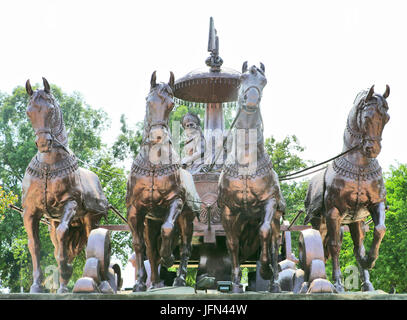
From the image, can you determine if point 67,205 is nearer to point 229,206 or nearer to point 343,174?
point 229,206

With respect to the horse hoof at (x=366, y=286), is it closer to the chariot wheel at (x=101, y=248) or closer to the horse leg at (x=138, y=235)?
the horse leg at (x=138, y=235)

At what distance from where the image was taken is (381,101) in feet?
24.6

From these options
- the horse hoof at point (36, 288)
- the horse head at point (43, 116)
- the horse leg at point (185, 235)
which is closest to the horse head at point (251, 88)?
the horse leg at point (185, 235)

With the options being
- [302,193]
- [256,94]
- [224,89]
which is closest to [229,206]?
[256,94]

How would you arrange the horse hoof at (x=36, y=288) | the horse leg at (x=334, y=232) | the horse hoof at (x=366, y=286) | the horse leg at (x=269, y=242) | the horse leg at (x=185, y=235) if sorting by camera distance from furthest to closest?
the horse leg at (x=185, y=235)
the horse hoof at (x=366, y=286)
the horse leg at (x=334, y=232)
the horse hoof at (x=36, y=288)
the horse leg at (x=269, y=242)

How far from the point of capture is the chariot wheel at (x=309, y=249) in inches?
274

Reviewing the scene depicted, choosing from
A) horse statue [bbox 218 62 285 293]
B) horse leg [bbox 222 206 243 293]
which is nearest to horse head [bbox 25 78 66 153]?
horse statue [bbox 218 62 285 293]

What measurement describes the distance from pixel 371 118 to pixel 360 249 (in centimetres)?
231

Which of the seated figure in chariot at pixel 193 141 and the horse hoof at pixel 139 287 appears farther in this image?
the seated figure in chariot at pixel 193 141

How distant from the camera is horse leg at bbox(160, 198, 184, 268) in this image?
7254 mm

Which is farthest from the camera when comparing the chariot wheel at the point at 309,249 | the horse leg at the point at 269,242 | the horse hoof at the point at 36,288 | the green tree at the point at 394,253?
the green tree at the point at 394,253

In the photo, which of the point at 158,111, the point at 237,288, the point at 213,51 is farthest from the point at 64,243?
the point at 213,51

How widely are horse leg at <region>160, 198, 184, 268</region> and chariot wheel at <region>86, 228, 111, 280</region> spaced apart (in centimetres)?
69

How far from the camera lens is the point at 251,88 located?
7.05m
